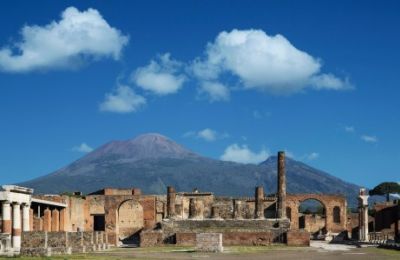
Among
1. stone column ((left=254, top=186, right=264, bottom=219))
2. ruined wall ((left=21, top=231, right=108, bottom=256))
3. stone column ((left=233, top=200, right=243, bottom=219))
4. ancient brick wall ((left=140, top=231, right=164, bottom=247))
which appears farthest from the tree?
ruined wall ((left=21, top=231, right=108, bottom=256))

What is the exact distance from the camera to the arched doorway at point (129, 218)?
256 feet

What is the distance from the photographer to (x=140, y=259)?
38.0m

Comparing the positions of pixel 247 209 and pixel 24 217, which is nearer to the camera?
pixel 24 217

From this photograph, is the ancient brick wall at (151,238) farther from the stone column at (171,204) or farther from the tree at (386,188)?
the tree at (386,188)

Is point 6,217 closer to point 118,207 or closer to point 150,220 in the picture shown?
point 118,207

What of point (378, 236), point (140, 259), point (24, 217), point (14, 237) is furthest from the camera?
point (378, 236)

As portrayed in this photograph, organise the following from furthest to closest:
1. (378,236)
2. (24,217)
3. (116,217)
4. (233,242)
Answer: (116,217), (378,236), (233,242), (24,217)

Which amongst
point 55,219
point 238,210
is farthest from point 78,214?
point 238,210

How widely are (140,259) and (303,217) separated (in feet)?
155

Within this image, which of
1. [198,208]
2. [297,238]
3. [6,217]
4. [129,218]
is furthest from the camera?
[198,208]

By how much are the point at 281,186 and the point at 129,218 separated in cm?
1640

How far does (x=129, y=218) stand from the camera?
7875 cm

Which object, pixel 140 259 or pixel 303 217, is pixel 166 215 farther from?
pixel 140 259

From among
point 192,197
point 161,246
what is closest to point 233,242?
point 161,246
